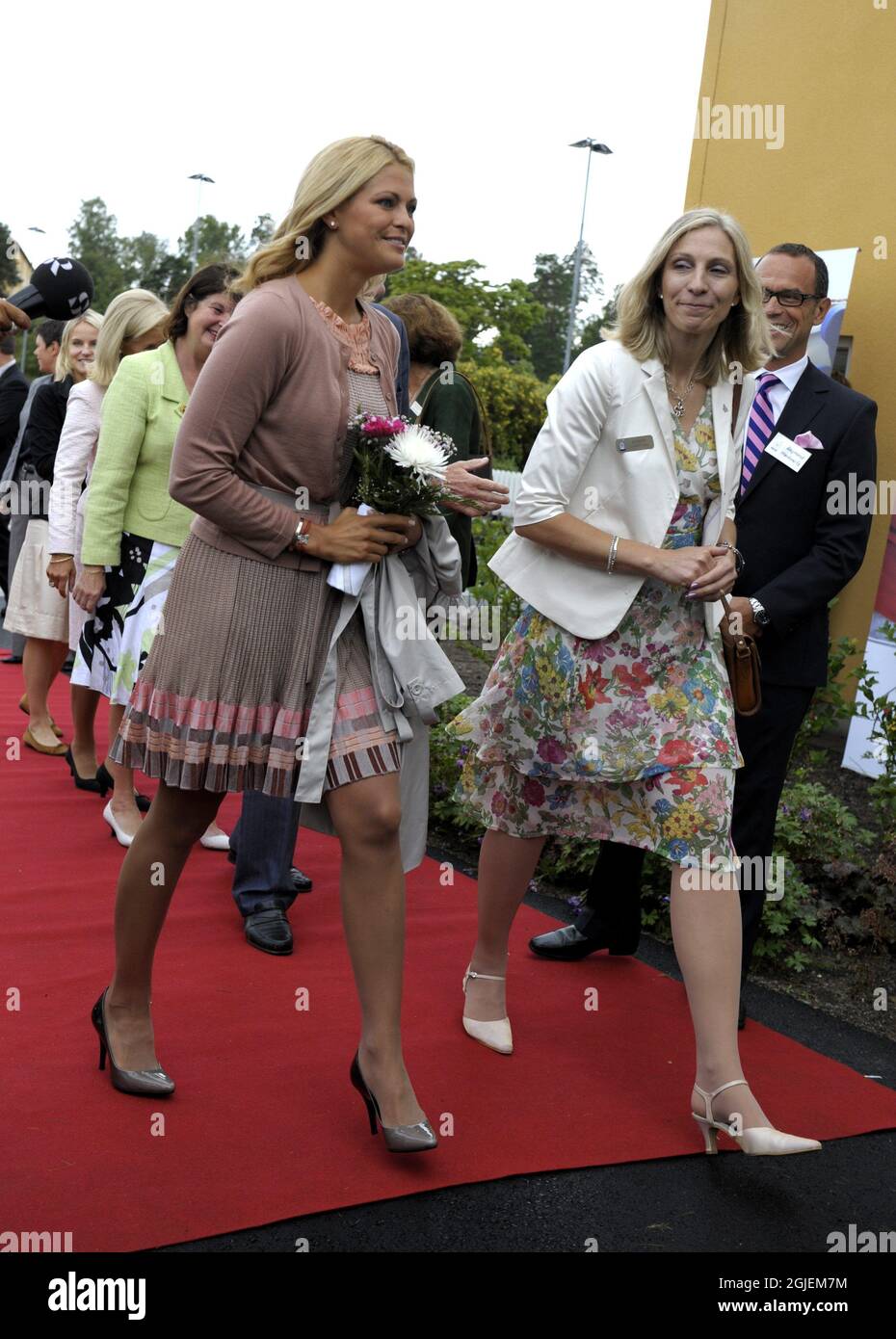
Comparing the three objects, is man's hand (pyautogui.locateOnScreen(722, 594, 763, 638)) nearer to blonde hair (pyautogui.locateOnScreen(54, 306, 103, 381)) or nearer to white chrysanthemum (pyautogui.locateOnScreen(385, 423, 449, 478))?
white chrysanthemum (pyautogui.locateOnScreen(385, 423, 449, 478))

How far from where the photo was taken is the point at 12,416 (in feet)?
27.3

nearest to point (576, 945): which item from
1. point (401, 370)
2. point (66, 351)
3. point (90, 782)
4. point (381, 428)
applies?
point (401, 370)

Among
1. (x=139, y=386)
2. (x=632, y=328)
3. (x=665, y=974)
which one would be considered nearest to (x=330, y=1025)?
(x=665, y=974)

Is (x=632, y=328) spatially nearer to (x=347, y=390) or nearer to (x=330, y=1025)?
(x=347, y=390)

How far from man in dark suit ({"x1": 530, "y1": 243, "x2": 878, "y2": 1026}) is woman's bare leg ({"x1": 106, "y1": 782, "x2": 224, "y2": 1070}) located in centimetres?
166

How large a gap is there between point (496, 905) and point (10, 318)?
194 cm

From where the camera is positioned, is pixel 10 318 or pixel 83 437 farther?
pixel 83 437

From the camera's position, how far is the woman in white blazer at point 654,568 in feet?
11.0

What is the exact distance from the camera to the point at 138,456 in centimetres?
504

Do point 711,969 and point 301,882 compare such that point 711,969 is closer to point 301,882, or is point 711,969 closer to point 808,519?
point 808,519

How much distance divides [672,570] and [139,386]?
240 centimetres

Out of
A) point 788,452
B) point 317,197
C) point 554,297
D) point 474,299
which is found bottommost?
point 788,452

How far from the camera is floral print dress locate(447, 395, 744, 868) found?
11.0 ft

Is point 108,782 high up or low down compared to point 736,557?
down
